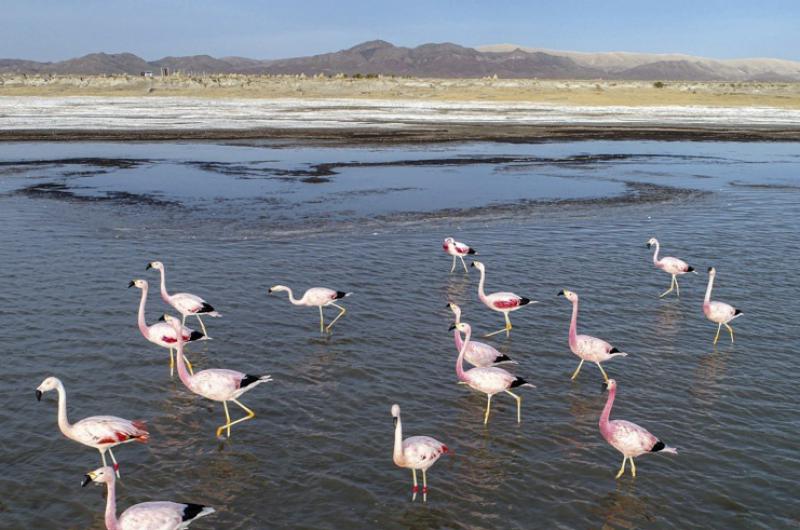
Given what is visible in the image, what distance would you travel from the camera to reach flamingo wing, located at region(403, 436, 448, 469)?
801 cm

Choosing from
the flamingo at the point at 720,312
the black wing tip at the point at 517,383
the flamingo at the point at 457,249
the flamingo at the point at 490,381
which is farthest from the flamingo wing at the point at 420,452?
the flamingo at the point at 457,249

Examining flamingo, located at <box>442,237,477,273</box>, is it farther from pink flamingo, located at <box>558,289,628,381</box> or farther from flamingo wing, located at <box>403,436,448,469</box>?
flamingo wing, located at <box>403,436,448,469</box>

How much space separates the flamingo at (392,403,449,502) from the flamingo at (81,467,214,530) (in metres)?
2.10

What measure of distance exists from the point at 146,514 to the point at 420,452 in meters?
2.95

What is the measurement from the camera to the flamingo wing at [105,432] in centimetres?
839

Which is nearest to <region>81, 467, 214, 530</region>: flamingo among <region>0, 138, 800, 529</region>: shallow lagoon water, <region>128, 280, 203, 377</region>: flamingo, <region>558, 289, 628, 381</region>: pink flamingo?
<region>0, 138, 800, 529</region>: shallow lagoon water

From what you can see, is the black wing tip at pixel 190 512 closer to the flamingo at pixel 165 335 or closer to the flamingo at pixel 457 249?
the flamingo at pixel 165 335

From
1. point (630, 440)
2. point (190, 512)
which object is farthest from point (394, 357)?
point (190, 512)

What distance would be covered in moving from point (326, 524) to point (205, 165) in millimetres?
27722

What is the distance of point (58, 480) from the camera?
8359 mm

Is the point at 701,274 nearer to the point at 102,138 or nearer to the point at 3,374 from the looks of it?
the point at 3,374

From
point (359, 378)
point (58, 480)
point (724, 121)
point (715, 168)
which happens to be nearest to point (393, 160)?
point (715, 168)

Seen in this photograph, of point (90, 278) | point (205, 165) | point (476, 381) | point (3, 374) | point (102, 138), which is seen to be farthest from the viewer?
point (102, 138)

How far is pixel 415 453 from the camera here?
802cm
